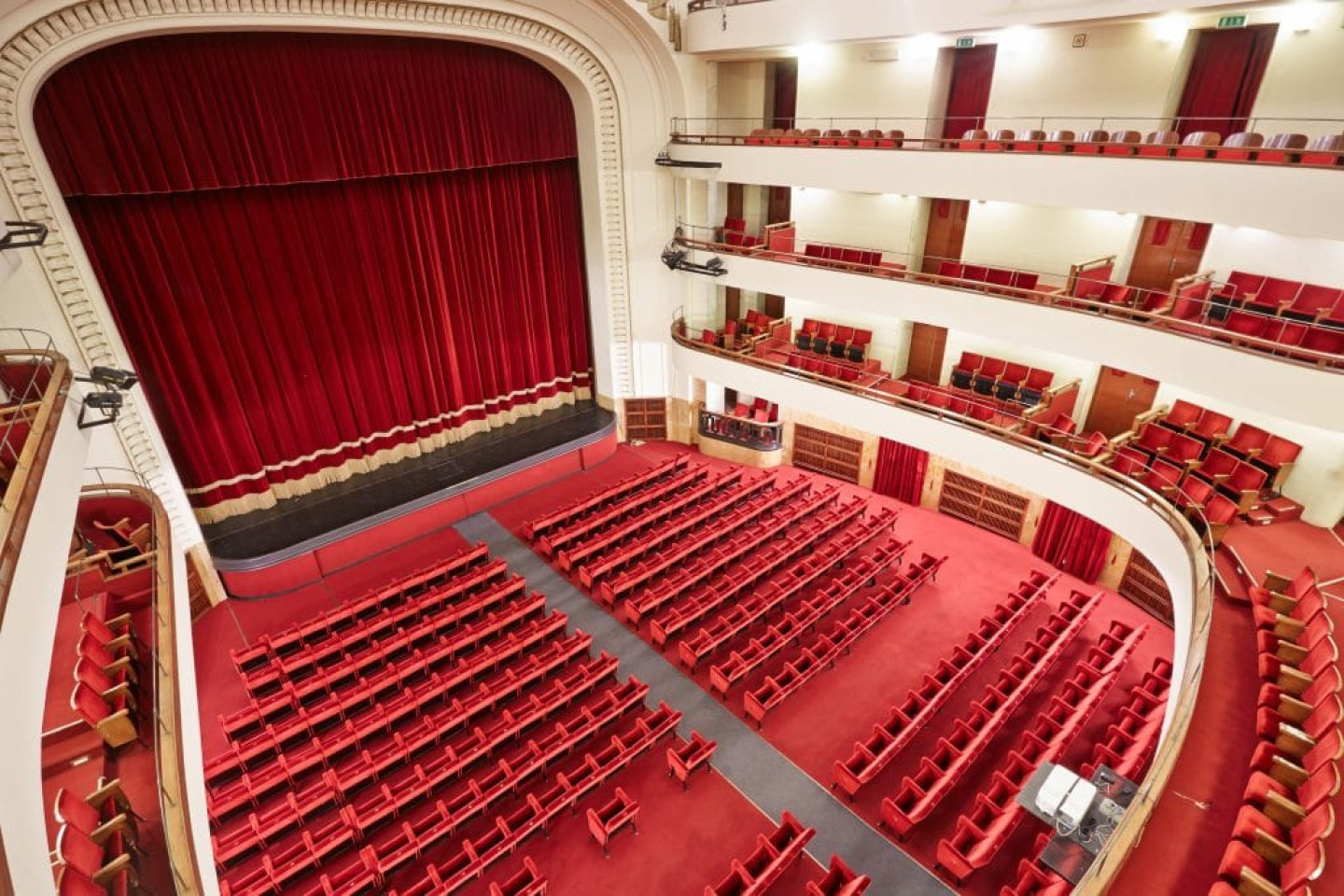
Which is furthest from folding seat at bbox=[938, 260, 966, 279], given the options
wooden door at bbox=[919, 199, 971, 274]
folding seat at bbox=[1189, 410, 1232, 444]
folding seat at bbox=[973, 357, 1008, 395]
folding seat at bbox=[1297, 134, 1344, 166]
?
folding seat at bbox=[1297, 134, 1344, 166]

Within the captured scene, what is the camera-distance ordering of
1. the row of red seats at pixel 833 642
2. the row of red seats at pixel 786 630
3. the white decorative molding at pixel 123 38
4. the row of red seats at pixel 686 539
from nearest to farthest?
the white decorative molding at pixel 123 38 < the row of red seats at pixel 833 642 < the row of red seats at pixel 786 630 < the row of red seats at pixel 686 539

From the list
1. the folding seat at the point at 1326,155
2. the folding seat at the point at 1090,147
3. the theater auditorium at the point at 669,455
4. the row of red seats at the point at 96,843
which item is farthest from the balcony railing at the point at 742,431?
the row of red seats at the point at 96,843

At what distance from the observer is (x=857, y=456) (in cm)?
1228

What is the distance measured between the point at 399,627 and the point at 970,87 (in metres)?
10.9

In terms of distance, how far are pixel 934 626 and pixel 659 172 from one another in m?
8.57

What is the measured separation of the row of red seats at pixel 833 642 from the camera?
24.7 ft

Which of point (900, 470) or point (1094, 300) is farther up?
point (1094, 300)

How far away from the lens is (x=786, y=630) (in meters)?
8.54

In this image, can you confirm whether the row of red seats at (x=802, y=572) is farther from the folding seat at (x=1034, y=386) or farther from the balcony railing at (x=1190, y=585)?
the folding seat at (x=1034, y=386)

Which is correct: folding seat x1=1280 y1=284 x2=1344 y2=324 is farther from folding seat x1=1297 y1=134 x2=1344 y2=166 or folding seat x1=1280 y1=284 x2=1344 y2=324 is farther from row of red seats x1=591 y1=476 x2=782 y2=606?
row of red seats x1=591 y1=476 x2=782 y2=606

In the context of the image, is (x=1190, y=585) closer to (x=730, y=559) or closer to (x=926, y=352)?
(x=730, y=559)

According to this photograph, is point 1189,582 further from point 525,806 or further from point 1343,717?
point 525,806

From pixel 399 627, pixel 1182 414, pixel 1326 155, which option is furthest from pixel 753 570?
pixel 1326 155

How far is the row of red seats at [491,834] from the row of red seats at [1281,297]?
7.84m
